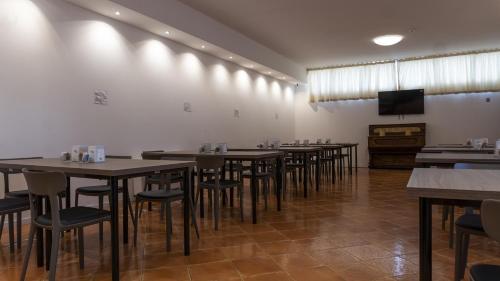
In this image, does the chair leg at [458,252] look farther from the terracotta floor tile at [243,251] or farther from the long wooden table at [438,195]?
the terracotta floor tile at [243,251]

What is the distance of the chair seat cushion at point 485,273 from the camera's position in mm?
1207

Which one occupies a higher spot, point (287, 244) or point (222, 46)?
point (222, 46)

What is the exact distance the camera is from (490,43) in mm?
8180

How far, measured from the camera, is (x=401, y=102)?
9703mm

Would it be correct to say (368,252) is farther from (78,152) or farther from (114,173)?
(78,152)

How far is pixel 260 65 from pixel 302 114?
3447 mm

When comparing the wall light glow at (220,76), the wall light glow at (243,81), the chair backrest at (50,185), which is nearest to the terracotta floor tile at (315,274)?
the chair backrest at (50,185)

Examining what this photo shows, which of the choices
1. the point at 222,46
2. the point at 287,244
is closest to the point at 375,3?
the point at 222,46

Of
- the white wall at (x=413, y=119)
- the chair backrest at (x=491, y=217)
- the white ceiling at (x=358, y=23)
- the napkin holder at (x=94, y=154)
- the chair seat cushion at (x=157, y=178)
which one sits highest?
the white ceiling at (x=358, y=23)

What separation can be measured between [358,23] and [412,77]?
13.4 ft

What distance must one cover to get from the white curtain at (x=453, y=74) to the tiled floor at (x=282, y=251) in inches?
255

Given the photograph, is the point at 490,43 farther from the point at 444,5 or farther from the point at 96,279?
the point at 96,279

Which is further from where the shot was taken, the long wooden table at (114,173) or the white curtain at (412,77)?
the white curtain at (412,77)

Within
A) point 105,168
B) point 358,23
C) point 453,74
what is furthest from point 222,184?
point 453,74
